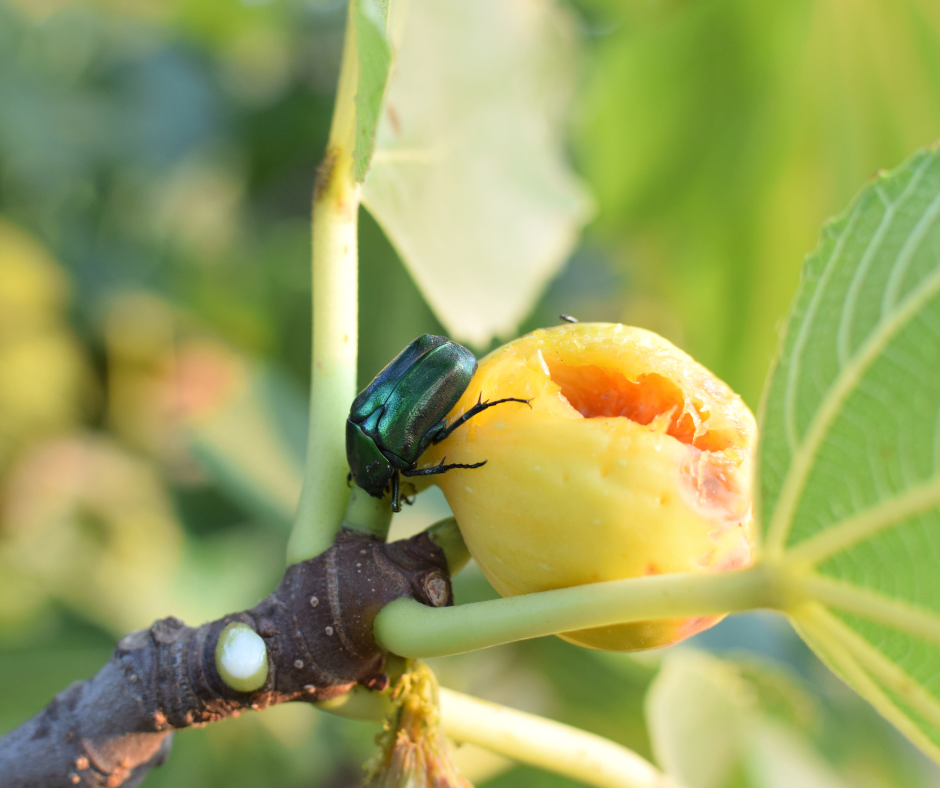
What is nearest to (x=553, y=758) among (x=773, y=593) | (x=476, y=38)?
(x=773, y=593)

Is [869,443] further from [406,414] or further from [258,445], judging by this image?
[258,445]

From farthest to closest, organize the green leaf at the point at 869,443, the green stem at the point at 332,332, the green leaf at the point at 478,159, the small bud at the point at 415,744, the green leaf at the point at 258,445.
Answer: the green leaf at the point at 258,445
the green leaf at the point at 478,159
the green stem at the point at 332,332
the small bud at the point at 415,744
the green leaf at the point at 869,443

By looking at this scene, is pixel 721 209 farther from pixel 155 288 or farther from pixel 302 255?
pixel 155 288

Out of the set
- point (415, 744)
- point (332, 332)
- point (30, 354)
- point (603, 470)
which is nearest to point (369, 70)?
point (332, 332)

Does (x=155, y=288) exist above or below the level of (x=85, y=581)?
above

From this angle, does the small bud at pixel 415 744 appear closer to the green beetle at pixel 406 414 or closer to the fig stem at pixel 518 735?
the fig stem at pixel 518 735

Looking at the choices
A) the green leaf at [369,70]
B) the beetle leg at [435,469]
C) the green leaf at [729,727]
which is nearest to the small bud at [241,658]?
the beetle leg at [435,469]

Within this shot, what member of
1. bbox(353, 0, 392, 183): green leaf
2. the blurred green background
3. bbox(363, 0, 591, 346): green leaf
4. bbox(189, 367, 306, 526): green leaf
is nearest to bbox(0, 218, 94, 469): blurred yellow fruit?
the blurred green background
